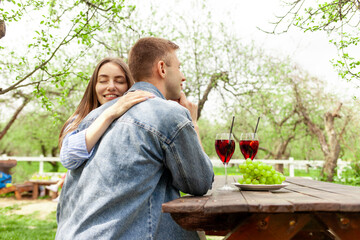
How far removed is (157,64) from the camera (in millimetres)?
2109

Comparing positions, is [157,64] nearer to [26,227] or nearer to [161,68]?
[161,68]

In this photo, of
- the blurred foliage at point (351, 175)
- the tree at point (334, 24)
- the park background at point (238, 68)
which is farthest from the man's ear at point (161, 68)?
the park background at point (238, 68)

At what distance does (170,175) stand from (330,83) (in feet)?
41.6

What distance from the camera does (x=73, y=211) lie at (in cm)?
179

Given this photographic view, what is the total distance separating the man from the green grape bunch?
38cm

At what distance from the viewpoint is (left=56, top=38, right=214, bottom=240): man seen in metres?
1.63

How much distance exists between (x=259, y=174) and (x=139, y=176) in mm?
739

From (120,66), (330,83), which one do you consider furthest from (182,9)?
(120,66)

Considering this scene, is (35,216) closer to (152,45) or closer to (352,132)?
(152,45)

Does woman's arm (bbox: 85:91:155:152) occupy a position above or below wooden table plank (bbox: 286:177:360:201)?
above

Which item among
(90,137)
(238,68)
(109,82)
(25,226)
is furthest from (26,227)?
(238,68)

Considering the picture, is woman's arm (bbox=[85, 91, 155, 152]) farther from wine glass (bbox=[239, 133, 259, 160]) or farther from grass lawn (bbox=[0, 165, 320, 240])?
grass lawn (bbox=[0, 165, 320, 240])

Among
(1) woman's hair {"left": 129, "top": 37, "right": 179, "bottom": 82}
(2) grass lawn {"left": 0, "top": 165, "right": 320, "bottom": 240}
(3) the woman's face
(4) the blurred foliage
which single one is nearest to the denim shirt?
(1) woman's hair {"left": 129, "top": 37, "right": 179, "bottom": 82}

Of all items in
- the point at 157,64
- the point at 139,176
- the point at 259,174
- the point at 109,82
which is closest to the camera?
the point at 139,176
